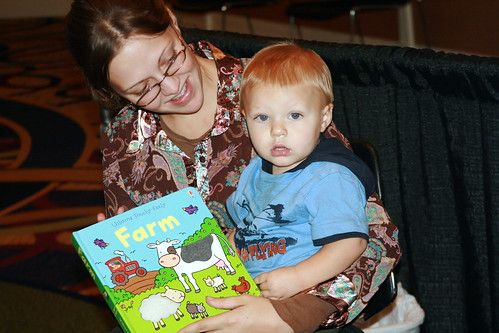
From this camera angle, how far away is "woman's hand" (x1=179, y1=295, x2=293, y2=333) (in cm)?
198

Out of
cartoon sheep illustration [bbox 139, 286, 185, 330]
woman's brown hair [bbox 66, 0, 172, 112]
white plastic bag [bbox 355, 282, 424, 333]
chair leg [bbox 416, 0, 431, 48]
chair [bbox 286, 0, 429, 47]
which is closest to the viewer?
cartoon sheep illustration [bbox 139, 286, 185, 330]

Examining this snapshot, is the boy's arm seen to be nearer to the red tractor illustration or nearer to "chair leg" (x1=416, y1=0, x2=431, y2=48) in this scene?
the red tractor illustration

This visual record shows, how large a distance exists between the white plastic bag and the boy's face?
606 mm

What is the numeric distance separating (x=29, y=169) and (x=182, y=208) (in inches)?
144

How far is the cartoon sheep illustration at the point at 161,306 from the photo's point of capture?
1946 millimetres

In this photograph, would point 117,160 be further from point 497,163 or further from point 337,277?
point 497,163

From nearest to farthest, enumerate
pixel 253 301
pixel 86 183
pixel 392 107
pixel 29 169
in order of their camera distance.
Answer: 1. pixel 253 301
2. pixel 392 107
3. pixel 86 183
4. pixel 29 169

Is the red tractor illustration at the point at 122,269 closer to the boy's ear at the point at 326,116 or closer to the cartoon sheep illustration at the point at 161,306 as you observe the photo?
the cartoon sheep illustration at the point at 161,306

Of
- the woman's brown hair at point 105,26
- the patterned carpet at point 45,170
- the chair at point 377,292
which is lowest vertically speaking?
the patterned carpet at point 45,170

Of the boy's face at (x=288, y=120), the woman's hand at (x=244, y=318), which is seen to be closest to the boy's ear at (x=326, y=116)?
the boy's face at (x=288, y=120)

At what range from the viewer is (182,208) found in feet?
6.69

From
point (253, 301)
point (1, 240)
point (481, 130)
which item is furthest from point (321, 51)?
point (1, 240)

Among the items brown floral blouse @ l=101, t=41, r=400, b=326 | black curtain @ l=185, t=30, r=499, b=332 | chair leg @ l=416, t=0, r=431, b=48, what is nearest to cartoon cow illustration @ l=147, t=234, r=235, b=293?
brown floral blouse @ l=101, t=41, r=400, b=326

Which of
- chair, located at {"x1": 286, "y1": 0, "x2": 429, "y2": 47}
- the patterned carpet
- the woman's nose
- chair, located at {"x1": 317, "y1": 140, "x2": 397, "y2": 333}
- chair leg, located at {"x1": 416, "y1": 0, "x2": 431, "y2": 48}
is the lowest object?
the patterned carpet
